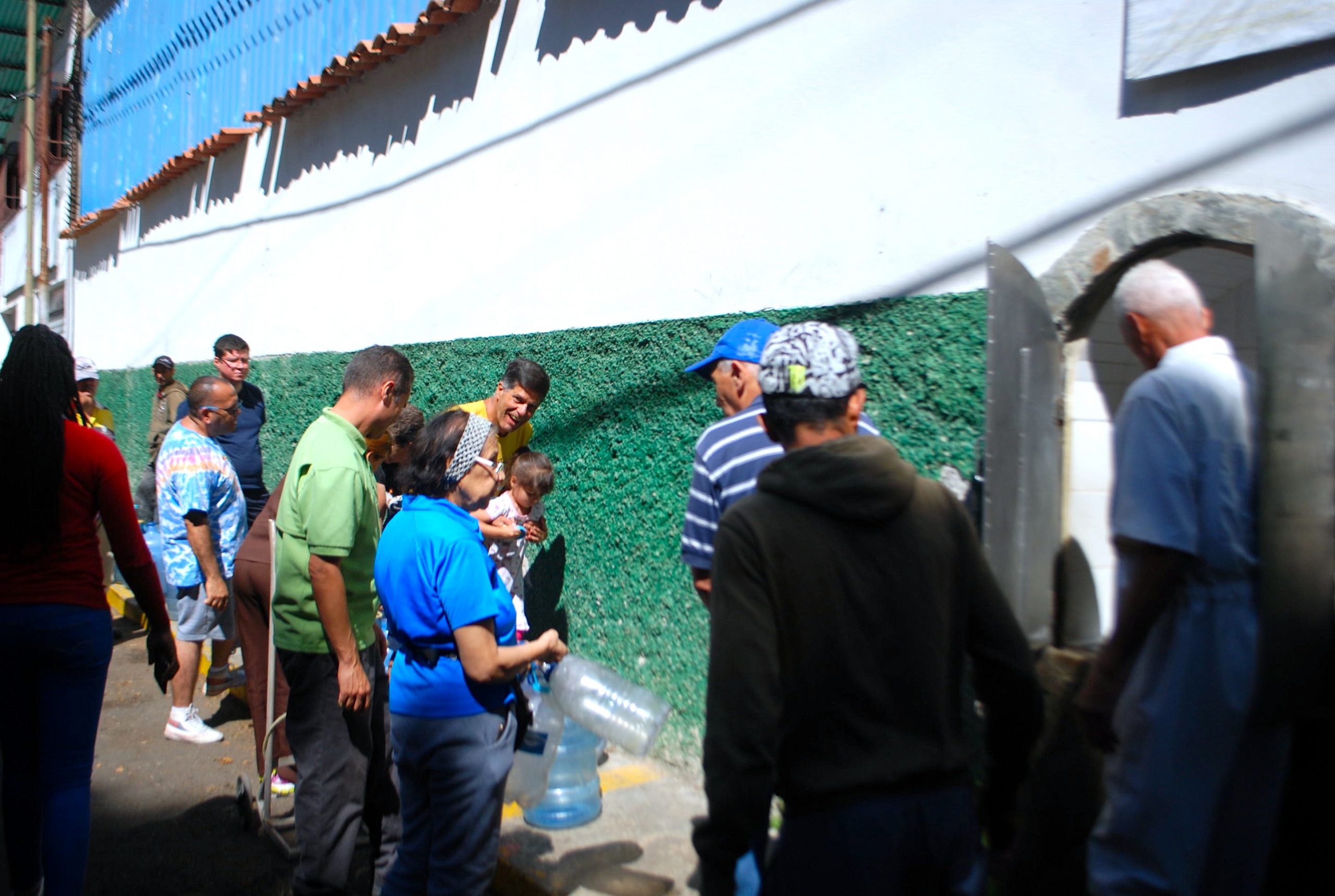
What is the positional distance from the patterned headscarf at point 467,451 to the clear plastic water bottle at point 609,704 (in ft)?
5.17

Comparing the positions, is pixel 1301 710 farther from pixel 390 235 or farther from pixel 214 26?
pixel 214 26

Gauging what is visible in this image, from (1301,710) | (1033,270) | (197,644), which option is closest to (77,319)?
(197,644)

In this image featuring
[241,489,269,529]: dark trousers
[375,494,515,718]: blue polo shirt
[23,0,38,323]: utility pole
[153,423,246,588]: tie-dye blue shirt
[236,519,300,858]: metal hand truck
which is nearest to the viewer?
[375,494,515,718]: blue polo shirt

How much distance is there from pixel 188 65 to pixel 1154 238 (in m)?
11.7

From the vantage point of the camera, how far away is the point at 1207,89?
308cm

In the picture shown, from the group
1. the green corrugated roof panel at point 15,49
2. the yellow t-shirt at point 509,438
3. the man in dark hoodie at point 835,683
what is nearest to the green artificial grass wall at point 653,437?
the yellow t-shirt at point 509,438

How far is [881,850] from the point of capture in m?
1.82

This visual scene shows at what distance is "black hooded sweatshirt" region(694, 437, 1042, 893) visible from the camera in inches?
71.6

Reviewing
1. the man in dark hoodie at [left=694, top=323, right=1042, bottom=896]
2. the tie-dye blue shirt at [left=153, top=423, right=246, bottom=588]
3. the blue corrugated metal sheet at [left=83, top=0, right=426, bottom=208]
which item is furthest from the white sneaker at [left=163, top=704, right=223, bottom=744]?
the blue corrugated metal sheet at [left=83, top=0, right=426, bottom=208]

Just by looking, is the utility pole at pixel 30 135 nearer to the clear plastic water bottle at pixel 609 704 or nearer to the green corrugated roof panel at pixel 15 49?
the green corrugated roof panel at pixel 15 49

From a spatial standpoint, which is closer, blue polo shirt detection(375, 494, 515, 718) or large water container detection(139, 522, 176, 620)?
blue polo shirt detection(375, 494, 515, 718)

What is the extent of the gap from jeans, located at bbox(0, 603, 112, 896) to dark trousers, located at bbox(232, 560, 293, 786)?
1010mm

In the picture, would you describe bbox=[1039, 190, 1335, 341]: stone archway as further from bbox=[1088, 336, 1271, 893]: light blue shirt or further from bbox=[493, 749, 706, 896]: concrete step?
bbox=[493, 749, 706, 896]: concrete step

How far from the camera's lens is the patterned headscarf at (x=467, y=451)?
117 inches
